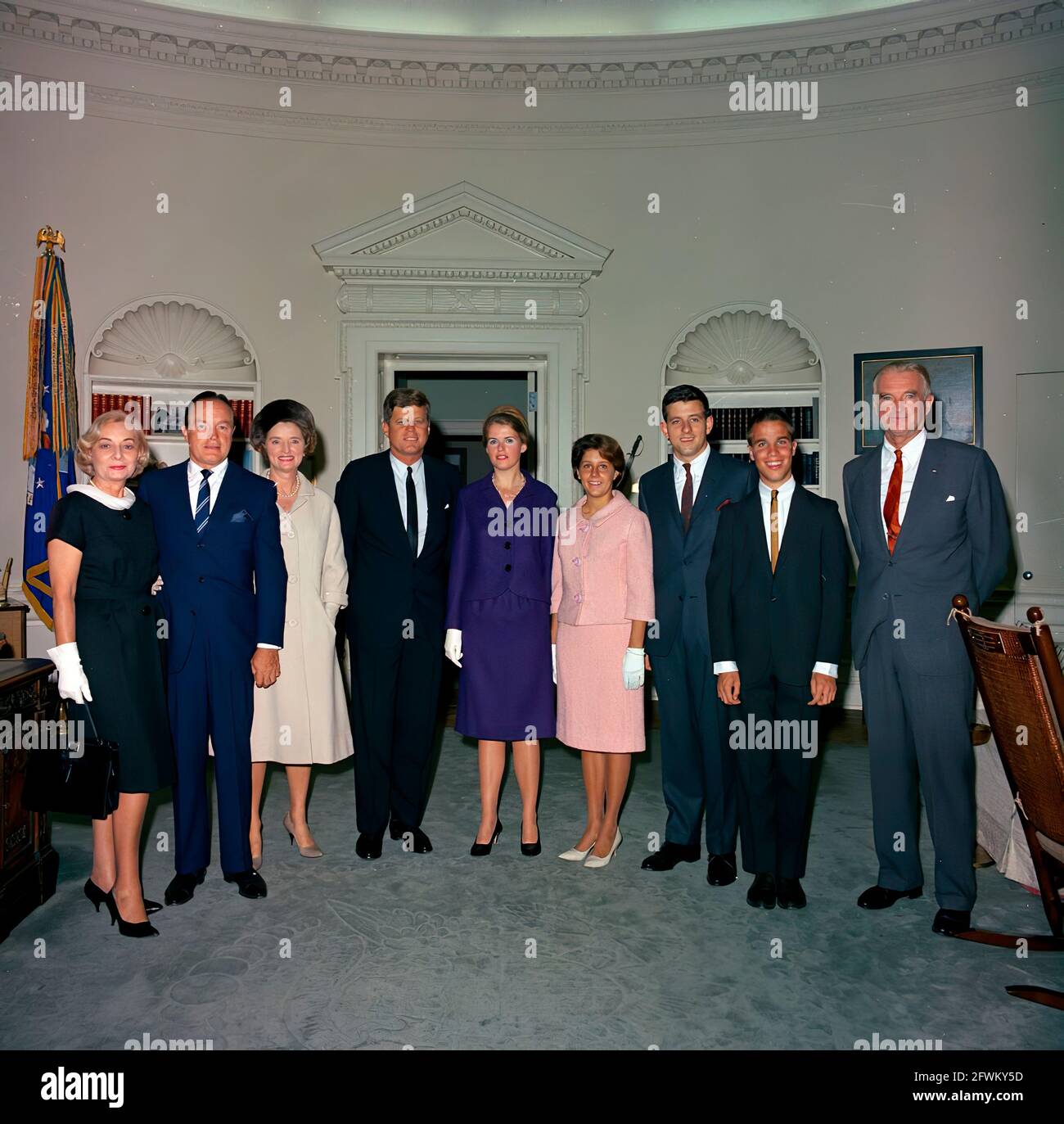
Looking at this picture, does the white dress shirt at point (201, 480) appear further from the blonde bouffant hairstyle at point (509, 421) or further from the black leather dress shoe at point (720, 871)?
the black leather dress shoe at point (720, 871)

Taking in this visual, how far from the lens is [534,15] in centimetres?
665

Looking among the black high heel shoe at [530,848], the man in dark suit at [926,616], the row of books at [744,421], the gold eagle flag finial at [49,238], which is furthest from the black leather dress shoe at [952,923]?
the gold eagle flag finial at [49,238]

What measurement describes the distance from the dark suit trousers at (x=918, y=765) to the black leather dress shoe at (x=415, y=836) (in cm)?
175

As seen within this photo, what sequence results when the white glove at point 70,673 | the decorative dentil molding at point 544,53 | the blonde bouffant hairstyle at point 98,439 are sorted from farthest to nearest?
the decorative dentil molding at point 544,53 < the blonde bouffant hairstyle at point 98,439 < the white glove at point 70,673

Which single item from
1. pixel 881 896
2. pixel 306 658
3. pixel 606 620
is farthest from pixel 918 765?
pixel 306 658

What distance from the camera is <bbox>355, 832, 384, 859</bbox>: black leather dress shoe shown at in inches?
141

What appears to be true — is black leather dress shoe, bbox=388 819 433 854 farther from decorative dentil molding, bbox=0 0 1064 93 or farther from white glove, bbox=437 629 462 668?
decorative dentil molding, bbox=0 0 1064 93

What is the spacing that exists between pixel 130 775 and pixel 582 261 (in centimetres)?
497

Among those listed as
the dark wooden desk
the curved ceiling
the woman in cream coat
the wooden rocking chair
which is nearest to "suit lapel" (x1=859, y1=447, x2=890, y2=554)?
the wooden rocking chair

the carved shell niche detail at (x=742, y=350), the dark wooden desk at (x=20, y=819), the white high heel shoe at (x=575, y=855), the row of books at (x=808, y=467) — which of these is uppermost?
the carved shell niche detail at (x=742, y=350)

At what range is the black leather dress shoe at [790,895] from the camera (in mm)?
3127

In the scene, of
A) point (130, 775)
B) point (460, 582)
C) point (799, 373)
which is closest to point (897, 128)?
point (799, 373)

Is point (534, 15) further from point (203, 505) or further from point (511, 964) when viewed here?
point (511, 964)
